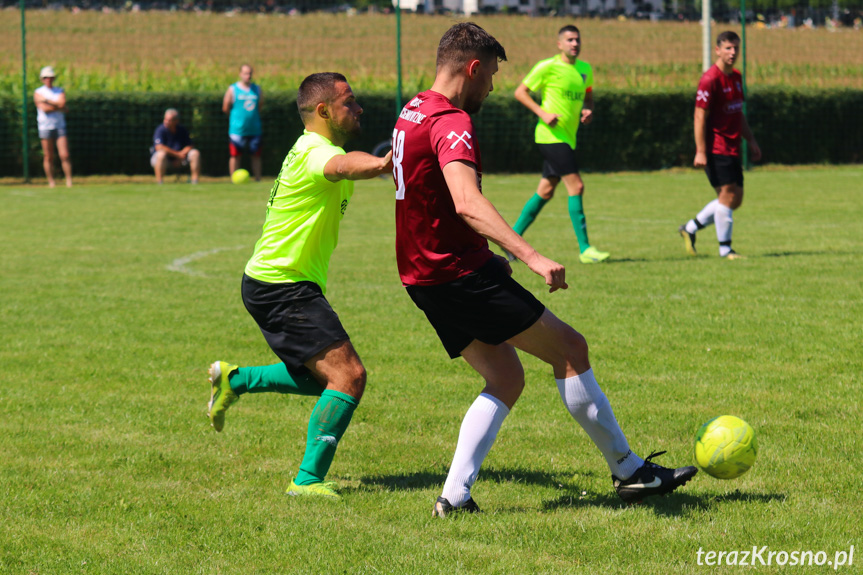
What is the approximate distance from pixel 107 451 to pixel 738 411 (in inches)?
126

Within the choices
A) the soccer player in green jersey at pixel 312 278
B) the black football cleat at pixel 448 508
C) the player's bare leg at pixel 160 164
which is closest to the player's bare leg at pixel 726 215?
the soccer player in green jersey at pixel 312 278

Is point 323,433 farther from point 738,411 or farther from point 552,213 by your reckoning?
point 552,213

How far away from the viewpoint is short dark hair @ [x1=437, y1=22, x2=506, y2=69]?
4035mm

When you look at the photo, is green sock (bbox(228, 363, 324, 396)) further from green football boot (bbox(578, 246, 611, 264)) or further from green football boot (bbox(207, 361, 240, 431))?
green football boot (bbox(578, 246, 611, 264))

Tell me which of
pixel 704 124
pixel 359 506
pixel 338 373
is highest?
pixel 704 124

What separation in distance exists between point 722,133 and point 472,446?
788 cm

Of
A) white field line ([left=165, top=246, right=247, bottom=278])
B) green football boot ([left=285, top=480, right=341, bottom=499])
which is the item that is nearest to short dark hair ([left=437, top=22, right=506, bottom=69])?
green football boot ([left=285, top=480, right=341, bottom=499])

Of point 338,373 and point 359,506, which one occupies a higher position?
point 338,373

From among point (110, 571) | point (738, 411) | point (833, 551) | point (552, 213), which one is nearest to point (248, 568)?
point (110, 571)

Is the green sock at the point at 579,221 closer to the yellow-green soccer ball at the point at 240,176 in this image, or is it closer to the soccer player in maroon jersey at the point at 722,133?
the soccer player in maroon jersey at the point at 722,133

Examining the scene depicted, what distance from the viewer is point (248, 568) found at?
3662 mm

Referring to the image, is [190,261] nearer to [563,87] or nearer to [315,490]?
[563,87]

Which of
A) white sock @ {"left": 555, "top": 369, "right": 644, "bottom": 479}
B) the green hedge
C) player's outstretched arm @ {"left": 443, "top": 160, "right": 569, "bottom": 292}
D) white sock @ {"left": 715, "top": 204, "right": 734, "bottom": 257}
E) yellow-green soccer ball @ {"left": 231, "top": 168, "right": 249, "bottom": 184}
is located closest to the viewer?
player's outstretched arm @ {"left": 443, "top": 160, "right": 569, "bottom": 292}

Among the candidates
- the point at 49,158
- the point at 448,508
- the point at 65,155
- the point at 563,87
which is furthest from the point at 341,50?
the point at 448,508
